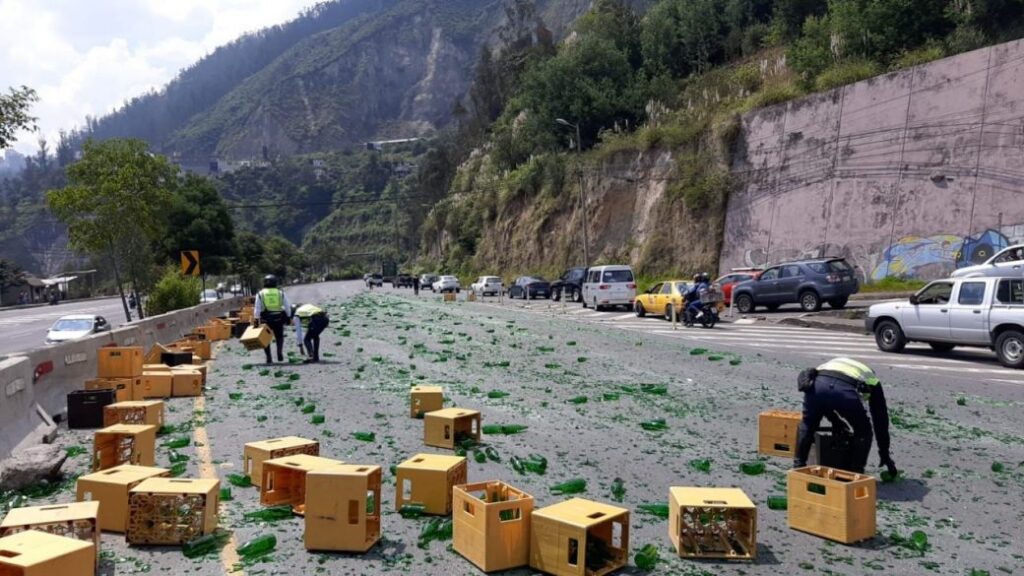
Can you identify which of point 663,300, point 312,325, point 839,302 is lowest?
point 312,325

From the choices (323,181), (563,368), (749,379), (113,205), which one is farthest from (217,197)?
(323,181)

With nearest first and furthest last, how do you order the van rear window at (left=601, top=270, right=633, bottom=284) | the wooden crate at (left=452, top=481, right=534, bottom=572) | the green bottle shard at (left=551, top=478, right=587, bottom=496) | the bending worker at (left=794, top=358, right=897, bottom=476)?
the wooden crate at (left=452, top=481, right=534, bottom=572), the bending worker at (left=794, top=358, right=897, bottom=476), the green bottle shard at (left=551, top=478, right=587, bottom=496), the van rear window at (left=601, top=270, right=633, bottom=284)

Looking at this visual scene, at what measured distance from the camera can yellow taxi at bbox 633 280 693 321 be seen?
27969mm

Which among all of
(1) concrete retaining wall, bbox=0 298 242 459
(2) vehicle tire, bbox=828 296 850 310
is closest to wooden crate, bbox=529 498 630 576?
(1) concrete retaining wall, bbox=0 298 242 459

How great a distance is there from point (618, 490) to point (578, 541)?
2142 mm

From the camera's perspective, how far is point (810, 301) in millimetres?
27062

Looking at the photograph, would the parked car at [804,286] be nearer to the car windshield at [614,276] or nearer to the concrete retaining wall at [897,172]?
the concrete retaining wall at [897,172]

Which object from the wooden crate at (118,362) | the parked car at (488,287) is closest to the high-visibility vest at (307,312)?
the wooden crate at (118,362)

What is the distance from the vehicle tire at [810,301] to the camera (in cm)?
2691

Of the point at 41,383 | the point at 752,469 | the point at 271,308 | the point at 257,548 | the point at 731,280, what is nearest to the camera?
the point at 257,548

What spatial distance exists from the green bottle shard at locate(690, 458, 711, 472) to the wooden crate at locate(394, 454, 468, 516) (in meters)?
2.63

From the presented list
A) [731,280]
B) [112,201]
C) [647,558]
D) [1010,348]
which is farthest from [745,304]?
[647,558]

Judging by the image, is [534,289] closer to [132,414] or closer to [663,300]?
[663,300]

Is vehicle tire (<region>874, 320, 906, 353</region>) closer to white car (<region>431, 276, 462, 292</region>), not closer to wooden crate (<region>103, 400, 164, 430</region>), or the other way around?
wooden crate (<region>103, 400, 164, 430</region>)
